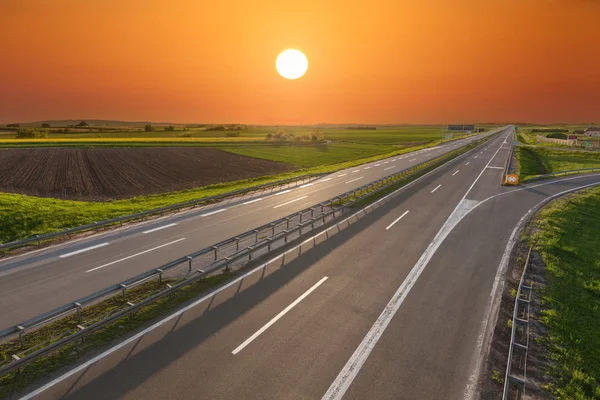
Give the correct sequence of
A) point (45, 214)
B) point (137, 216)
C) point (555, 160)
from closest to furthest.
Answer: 1. point (45, 214)
2. point (137, 216)
3. point (555, 160)

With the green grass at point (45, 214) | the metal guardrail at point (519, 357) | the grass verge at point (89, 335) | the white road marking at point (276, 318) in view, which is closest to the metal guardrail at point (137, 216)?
the green grass at point (45, 214)

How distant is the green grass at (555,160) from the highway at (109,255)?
148ft

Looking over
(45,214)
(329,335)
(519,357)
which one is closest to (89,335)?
(329,335)

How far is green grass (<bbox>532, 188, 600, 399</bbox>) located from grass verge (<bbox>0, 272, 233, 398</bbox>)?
1073 cm

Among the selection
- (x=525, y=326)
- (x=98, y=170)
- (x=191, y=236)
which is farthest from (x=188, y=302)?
(x=98, y=170)

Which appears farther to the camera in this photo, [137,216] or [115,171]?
[115,171]

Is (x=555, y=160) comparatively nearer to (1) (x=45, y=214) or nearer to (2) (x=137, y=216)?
(2) (x=137, y=216)

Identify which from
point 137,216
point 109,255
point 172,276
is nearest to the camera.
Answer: point 172,276

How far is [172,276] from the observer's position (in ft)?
40.5

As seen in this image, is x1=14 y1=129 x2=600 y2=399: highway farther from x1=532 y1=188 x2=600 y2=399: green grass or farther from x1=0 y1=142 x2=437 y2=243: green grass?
x1=0 y1=142 x2=437 y2=243: green grass

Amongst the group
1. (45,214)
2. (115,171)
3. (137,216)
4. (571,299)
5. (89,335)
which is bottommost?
(571,299)

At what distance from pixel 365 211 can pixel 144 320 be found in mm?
16354

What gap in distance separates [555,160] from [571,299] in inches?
2478

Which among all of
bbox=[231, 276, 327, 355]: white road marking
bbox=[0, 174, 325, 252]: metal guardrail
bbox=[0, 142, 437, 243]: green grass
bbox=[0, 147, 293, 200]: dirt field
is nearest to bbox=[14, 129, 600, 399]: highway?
bbox=[231, 276, 327, 355]: white road marking
